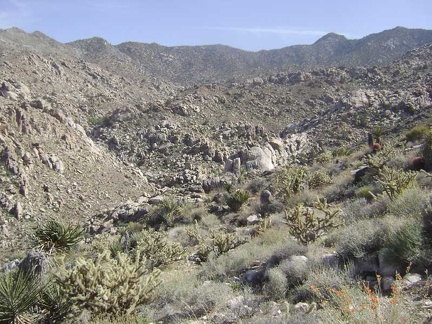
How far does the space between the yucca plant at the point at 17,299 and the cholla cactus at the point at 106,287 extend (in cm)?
46

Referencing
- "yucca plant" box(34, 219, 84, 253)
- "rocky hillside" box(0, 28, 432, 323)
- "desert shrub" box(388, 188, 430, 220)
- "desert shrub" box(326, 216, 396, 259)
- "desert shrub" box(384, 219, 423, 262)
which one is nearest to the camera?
"desert shrub" box(384, 219, 423, 262)

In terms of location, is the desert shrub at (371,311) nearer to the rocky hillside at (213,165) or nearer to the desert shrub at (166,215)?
the rocky hillside at (213,165)

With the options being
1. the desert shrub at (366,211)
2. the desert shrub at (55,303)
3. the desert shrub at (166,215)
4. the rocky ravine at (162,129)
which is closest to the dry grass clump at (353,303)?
the desert shrub at (366,211)

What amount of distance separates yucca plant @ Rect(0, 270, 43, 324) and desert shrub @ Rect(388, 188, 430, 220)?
5.21m

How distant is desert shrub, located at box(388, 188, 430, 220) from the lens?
534 centimetres

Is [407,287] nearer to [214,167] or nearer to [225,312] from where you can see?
[225,312]

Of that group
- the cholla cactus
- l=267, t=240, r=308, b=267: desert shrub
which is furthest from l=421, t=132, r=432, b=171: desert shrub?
the cholla cactus

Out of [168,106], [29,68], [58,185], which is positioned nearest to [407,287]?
[58,185]

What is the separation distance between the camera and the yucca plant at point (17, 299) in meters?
4.73

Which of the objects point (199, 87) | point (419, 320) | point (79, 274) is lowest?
point (79, 274)

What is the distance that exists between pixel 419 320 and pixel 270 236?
4.89 metres

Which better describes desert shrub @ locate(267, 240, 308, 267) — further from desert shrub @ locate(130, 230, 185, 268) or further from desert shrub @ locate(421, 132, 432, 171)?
desert shrub @ locate(421, 132, 432, 171)

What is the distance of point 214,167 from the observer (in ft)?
93.7

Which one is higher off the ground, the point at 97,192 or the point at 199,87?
the point at 199,87
